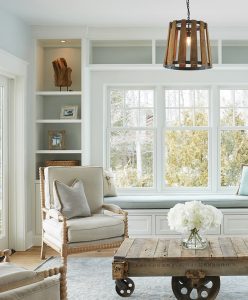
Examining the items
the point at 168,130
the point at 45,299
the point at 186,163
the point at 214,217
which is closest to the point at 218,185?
the point at 186,163

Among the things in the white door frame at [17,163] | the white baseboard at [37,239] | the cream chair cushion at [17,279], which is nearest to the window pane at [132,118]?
the white door frame at [17,163]

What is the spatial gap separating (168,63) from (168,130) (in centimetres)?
305

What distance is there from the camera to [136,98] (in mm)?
6742

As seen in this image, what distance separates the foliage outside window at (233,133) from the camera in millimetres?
6652

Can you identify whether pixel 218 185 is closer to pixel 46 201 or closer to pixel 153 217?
pixel 153 217

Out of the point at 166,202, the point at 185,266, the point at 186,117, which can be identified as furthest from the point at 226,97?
the point at 185,266

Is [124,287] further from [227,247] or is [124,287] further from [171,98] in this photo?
[171,98]

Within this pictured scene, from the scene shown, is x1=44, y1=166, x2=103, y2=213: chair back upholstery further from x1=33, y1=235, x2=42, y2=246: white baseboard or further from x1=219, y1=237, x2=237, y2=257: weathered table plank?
x1=219, y1=237, x2=237, y2=257: weathered table plank

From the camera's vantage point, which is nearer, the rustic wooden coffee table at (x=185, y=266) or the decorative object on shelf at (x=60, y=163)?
the rustic wooden coffee table at (x=185, y=266)

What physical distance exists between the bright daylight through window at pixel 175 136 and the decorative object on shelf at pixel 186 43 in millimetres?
2996

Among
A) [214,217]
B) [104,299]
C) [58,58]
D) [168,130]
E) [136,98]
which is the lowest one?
[104,299]

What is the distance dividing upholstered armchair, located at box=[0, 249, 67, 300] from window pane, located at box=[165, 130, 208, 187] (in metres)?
4.29

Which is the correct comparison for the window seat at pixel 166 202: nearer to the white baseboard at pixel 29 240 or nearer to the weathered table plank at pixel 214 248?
the white baseboard at pixel 29 240

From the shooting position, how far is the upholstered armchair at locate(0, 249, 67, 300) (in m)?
2.20
